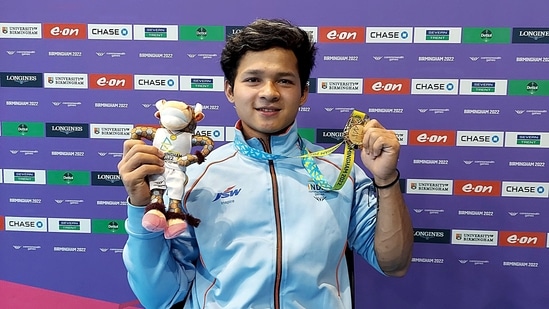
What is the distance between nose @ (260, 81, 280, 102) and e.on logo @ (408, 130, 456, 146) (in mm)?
670

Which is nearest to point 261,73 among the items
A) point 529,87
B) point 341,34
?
point 341,34

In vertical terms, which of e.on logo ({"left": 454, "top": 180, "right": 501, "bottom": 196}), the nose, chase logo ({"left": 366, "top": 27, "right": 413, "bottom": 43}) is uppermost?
chase logo ({"left": 366, "top": 27, "right": 413, "bottom": 43})

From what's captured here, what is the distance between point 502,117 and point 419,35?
38 centimetres

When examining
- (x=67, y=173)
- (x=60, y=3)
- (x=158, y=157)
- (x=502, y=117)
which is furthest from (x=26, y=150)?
(x=502, y=117)

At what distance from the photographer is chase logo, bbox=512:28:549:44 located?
1659 mm

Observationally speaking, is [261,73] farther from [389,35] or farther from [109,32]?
[109,32]

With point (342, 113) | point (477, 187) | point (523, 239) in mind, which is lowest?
point (523, 239)

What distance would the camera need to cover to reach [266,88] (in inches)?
48.6

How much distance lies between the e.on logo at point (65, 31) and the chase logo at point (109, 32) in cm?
2

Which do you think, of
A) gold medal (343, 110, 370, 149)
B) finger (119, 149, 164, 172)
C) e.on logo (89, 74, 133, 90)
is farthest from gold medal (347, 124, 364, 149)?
e.on logo (89, 74, 133, 90)

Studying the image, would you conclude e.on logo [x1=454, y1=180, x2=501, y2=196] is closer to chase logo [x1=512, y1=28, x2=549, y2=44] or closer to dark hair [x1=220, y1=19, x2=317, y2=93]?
chase logo [x1=512, y1=28, x2=549, y2=44]

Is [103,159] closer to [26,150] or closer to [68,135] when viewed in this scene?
[68,135]

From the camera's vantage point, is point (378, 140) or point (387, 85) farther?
point (387, 85)

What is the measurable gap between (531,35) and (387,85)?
18.8 inches
